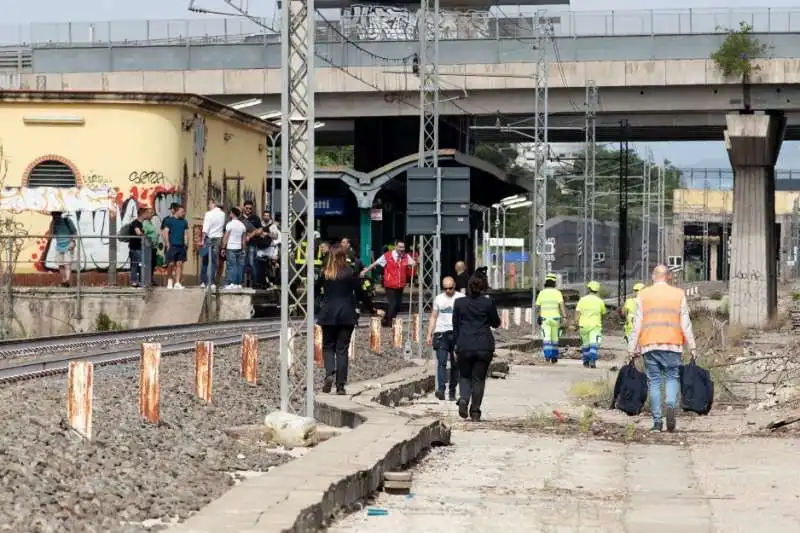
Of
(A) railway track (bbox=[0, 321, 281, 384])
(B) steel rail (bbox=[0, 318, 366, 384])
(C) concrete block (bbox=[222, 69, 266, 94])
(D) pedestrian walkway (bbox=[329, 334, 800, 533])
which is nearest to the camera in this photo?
(D) pedestrian walkway (bbox=[329, 334, 800, 533])

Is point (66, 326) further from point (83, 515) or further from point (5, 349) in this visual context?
point (83, 515)

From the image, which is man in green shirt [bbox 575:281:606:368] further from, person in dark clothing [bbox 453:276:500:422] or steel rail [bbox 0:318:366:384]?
person in dark clothing [bbox 453:276:500:422]

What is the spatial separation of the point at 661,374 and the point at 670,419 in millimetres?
471

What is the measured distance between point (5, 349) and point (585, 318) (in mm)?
11930

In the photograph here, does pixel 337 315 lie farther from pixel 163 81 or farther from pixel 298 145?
pixel 163 81

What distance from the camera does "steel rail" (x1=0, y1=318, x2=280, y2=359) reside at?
78.6 ft

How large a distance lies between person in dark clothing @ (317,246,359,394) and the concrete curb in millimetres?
867

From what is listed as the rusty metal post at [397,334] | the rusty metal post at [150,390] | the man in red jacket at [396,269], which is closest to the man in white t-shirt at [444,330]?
the rusty metal post at [150,390]

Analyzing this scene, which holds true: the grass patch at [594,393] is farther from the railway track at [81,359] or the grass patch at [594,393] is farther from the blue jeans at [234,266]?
the blue jeans at [234,266]

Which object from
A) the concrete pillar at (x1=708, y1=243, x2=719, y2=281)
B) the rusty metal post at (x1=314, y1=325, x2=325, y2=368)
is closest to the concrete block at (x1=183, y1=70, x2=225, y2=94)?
the rusty metal post at (x1=314, y1=325, x2=325, y2=368)

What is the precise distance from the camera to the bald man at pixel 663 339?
17734 millimetres

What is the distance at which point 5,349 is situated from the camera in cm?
2373

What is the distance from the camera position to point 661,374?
17.9 meters

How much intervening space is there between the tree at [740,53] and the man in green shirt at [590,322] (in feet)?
60.1
